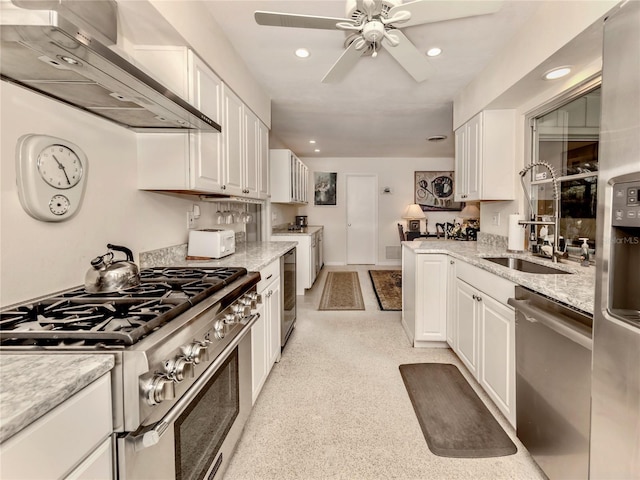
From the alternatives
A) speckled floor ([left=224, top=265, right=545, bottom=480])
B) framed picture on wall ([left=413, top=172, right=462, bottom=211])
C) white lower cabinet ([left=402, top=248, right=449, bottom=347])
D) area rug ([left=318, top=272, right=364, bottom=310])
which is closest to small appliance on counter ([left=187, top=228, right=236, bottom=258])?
speckled floor ([left=224, top=265, right=545, bottom=480])

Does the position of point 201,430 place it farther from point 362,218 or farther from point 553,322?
point 362,218

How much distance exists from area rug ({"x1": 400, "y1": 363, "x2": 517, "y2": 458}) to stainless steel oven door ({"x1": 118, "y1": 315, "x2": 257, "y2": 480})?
103cm

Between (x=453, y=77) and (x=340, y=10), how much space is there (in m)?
1.45

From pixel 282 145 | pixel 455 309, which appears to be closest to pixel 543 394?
pixel 455 309

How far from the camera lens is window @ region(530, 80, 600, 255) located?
2123mm

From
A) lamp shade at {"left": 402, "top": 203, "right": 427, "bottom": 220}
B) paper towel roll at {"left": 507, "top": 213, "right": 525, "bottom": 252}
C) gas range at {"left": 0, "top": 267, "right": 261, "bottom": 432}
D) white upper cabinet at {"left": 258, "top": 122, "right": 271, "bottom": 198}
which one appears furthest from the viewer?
lamp shade at {"left": 402, "top": 203, "right": 427, "bottom": 220}

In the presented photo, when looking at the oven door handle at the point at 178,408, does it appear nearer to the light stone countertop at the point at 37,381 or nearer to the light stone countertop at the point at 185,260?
the light stone countertop at the point at 37,381

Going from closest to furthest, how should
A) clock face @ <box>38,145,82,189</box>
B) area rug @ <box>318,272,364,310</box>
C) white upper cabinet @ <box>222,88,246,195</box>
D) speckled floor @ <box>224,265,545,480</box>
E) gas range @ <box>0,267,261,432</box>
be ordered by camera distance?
gas range @ <box>0,267,261,432</box>
clock face @ <box>38,145,82,189</box>
speckled floor @ <box>224,265,545,480</box>
white upper cabinet @ <box>222,88,246,195</box>
area rug @ <box>318,272,364,310</box>

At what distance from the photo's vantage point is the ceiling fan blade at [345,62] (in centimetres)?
200

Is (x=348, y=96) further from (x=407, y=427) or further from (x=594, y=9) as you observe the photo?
(x=407, y=427)

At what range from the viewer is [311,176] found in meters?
7.35

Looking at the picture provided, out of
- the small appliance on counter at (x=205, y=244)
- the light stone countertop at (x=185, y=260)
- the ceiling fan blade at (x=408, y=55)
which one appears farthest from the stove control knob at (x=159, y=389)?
the ceiling fan blade at (x=408, y=55)

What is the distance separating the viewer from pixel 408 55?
6.82 ft

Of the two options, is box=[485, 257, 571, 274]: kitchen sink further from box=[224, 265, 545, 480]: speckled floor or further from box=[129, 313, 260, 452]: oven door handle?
box=[129, 313, 260, 452]: oven door handle
